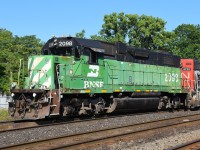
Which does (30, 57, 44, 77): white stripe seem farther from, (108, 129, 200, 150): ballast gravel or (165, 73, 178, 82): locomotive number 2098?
(165, 73, 178, 82): locomotive number 2098

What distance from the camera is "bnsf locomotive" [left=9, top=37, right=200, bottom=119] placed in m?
→ 12.9

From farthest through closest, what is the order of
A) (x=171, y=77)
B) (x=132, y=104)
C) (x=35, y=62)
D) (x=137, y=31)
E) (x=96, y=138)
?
(x=137, y=31) < (x=171, y=77) < (x=132, y=104) < (x=35, y=62) < (x=96, y=138)

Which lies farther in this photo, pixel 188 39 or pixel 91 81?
pixel 188 39

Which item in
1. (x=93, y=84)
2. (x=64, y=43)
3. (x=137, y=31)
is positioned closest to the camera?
(x=64, y=43)

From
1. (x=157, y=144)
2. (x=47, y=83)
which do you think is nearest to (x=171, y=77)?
(x=47, y=83)

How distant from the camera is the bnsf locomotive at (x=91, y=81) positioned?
1288cm

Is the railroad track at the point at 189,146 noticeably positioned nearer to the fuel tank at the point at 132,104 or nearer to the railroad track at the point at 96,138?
the railroad track at the point at 96,138

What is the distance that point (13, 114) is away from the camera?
1304 cm

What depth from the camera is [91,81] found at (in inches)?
565

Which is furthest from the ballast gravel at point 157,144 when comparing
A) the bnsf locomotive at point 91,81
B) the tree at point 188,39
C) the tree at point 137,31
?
the tree at point 188,39

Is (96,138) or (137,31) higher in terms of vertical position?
(137,31)

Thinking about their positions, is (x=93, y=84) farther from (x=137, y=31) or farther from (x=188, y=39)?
(x=188, y=39)

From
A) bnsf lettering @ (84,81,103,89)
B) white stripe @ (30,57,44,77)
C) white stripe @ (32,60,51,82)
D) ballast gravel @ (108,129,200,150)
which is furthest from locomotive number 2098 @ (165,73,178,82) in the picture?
ballast gravel @ (108,129,200,150)

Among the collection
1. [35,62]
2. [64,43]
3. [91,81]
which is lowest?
[91,81]
